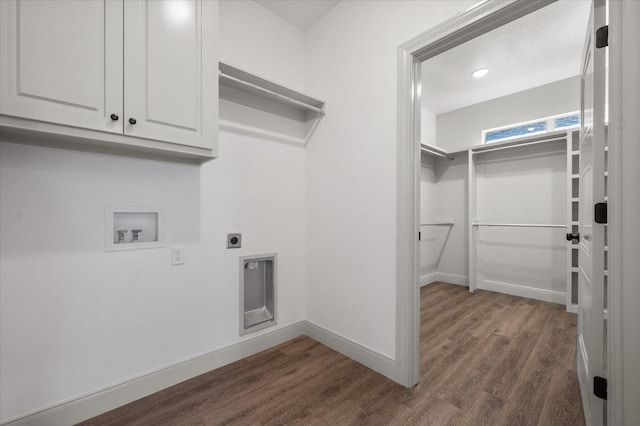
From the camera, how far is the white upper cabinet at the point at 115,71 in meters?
1.13

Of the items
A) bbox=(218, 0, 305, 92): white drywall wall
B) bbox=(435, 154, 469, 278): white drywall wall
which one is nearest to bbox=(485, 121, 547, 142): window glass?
bbox=(435, 154, 469, 278): white drywall wall

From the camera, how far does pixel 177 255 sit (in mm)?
1836

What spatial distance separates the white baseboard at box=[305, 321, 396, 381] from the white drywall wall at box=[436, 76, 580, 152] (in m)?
3.40

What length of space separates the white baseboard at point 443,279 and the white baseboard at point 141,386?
2.85m

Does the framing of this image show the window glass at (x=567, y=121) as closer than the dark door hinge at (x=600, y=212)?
No

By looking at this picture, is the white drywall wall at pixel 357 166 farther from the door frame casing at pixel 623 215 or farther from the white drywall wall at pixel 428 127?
the white drywall wall at pixel 428 127

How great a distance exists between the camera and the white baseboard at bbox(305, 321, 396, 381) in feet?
6.20

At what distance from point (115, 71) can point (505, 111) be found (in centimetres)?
458

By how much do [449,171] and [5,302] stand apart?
4.97 m

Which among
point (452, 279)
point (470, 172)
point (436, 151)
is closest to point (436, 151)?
point (436, 151)

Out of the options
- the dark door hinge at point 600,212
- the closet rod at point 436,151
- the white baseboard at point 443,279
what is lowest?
the white baseboard at point 443,279

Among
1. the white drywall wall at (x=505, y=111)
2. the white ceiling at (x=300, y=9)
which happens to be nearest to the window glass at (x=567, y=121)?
the white drywall wall at (x=505, y=111)

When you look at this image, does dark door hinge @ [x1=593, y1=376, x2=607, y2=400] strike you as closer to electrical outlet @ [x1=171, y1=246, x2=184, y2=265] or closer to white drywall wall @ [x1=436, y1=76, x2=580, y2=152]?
electrical outlet @ [x1=171, y1=246, x2=184, y2=265]

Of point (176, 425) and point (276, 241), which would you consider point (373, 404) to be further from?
point (276, 241)
